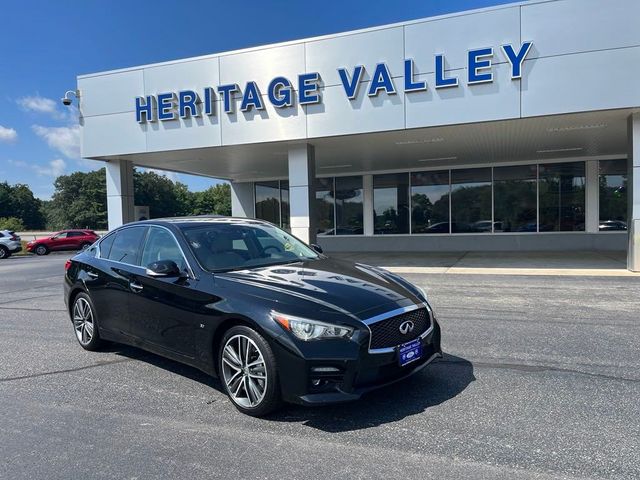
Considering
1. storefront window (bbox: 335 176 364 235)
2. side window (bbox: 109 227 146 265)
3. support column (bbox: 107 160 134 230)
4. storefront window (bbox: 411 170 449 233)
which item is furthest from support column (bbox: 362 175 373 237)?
side window (bbox: 109 227 146 265)

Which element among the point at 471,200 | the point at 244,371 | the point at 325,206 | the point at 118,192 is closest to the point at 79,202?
the point at 325,206

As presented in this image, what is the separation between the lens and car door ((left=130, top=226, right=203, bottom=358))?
4328 millimetres

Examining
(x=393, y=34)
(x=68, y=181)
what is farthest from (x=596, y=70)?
(x=68, y=181)

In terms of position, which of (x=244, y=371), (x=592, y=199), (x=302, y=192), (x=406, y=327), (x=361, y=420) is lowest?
(x=361, y=420)

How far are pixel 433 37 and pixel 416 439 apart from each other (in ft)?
35.0

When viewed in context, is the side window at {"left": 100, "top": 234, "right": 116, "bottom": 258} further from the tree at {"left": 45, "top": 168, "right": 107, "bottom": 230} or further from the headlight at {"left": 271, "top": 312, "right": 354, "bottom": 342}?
the tree at {"left": 45, "top": 168, "right": 107, "bottom": 230}

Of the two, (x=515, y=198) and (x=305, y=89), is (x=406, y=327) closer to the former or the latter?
(x=305, y=89)

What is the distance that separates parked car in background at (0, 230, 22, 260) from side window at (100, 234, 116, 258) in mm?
26167

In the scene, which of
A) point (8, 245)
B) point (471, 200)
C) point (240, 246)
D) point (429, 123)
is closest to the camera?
point (240, 246)

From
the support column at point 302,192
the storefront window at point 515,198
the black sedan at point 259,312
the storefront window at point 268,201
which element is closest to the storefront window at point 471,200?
the storefront window at point 515,198

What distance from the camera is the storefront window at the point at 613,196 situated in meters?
18.2

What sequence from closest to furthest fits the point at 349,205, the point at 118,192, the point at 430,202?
the point at 118,192 → the point at 430,202 → the point at 349,205

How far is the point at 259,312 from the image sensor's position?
3740 millimetres

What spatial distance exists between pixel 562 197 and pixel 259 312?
18.1 metres
